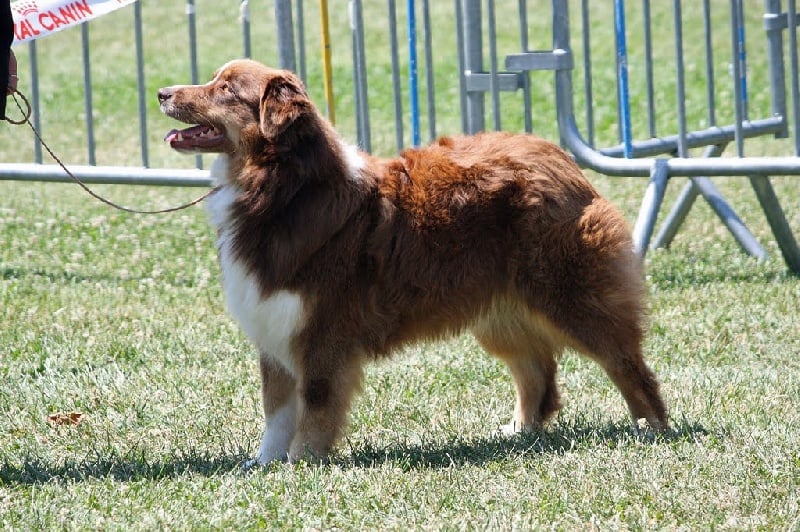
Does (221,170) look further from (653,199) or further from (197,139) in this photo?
(653,199)

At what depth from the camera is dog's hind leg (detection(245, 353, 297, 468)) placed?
500cm

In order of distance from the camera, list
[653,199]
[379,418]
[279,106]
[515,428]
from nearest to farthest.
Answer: [279,106] < [515,428] < [379,418] < [653,199]

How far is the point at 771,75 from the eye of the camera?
9.07 m

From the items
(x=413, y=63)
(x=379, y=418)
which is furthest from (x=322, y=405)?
(x=413, y=63)

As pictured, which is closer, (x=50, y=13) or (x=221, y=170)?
(x=221, y=170)

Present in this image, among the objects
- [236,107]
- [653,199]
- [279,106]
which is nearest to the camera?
[279,106]

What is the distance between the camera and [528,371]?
5438 millimetres

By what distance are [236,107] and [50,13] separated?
3.46 m

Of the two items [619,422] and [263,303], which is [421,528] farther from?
[619,422]

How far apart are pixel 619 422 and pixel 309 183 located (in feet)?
5.76

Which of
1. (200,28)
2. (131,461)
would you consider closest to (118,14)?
(200,28)

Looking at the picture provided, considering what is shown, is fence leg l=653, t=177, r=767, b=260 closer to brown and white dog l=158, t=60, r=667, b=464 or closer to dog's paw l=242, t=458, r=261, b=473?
brown and white dog l=158, t=60, r=667, b=464

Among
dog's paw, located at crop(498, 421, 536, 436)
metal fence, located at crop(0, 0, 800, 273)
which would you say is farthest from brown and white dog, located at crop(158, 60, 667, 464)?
metal fence, located at crop(0, 0, 800, 273)

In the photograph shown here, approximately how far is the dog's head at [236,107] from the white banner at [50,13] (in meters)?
3.11
